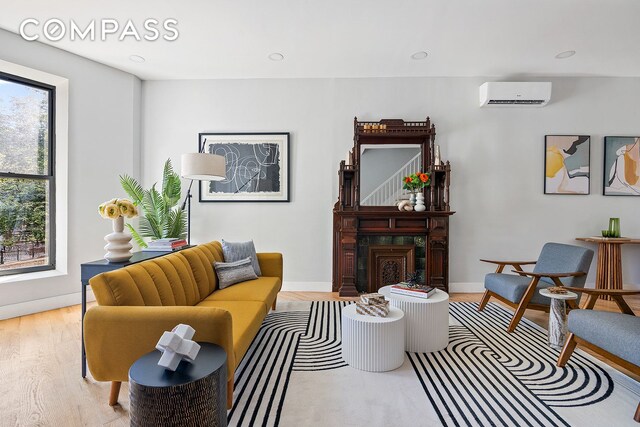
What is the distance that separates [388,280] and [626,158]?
361 centimetres

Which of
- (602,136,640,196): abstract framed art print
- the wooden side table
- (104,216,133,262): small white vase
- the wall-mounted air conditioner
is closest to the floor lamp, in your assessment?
(104,216,133,262): small white vase

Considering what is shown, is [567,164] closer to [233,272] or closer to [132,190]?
[233,272]

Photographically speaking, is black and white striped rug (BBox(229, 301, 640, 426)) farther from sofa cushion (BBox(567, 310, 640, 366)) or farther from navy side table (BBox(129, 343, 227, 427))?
navy side table (BBox(129, 343, 227, 427))

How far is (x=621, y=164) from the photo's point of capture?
402 cm

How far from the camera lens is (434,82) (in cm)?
412

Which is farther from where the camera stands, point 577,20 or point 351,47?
point 351,47

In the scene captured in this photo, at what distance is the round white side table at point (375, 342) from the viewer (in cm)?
205

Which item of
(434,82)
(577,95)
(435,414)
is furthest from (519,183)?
(435,414)

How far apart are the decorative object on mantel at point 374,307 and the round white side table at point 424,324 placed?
0.89 feet

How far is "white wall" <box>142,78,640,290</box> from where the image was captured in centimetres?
405

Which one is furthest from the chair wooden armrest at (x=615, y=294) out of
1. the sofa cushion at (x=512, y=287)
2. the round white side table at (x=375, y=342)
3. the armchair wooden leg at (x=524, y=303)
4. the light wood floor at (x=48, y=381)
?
the round white side table at (x=375, y=342)

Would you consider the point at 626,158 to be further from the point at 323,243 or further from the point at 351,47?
the point at 323,243

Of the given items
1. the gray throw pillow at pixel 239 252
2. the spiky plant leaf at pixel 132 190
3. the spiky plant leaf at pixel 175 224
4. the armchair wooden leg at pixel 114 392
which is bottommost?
the armchair wooden leg at pixel 114 392

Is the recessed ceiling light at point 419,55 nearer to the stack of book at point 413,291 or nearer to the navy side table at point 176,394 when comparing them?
the stack of book at point 413,291
